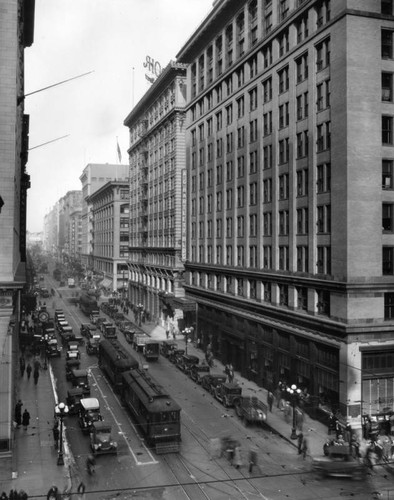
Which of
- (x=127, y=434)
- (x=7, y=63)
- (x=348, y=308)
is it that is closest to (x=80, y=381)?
(x=127, y=434)

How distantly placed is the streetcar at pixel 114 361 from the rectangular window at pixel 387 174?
2266 centimetres

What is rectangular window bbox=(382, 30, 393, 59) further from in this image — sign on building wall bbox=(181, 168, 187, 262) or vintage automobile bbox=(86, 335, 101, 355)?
sign on building wall bbox=(181, 168, 187, 262)

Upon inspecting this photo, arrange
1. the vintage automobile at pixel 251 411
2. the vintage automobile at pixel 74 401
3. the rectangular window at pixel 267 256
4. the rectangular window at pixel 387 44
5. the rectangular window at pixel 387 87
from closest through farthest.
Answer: the vintage automobile at pixel 251 411, the rectangular window at pixel 387 87, the rectangular window at pixel 387 44, the vintage automobile at pixel 74 401, the rectangular window at pixel 267 256

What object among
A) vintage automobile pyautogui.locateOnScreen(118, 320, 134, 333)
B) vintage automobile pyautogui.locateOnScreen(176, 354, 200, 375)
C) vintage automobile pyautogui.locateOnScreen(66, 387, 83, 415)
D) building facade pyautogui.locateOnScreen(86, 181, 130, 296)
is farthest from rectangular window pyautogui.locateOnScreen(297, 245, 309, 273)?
building facade pyautogui.locateOnScreen(86, 181, 130, 296)

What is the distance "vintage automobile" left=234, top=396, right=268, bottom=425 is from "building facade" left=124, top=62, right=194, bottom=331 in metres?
29.0

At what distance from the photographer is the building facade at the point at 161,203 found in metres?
73.8

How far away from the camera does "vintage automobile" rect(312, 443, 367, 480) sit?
85.9 ft

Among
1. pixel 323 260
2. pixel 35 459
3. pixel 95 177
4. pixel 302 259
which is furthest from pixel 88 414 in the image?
pixel 95 177

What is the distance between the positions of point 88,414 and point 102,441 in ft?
15.2

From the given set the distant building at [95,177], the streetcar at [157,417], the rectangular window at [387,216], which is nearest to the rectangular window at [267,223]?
the rectangular window at [387,216]

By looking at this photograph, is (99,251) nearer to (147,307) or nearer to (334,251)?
(147,307)

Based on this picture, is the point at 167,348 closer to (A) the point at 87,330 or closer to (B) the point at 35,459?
(A) the point at 87,330

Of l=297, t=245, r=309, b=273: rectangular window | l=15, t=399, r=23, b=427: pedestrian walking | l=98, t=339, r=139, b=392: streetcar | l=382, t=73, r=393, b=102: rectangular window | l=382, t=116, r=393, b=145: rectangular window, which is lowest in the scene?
l=15, t=399, r=23, b=427: pedestrian walking

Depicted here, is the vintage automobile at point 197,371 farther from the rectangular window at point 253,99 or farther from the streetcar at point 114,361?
the rectangular window at point 253,99
